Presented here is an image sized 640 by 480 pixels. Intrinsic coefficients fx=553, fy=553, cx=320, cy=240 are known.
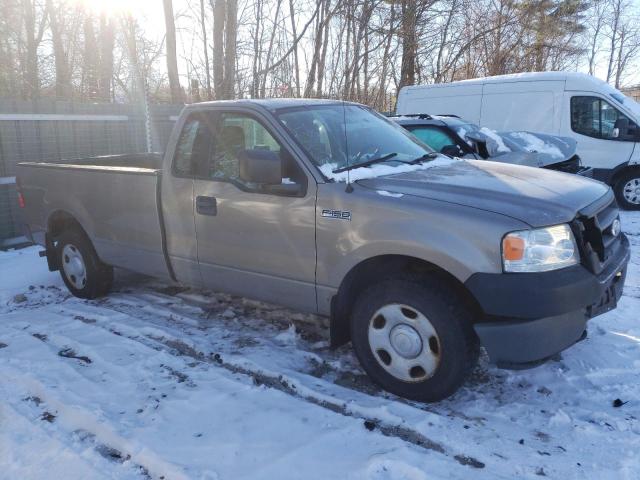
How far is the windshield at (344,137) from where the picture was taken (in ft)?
12.7

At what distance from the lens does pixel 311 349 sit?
13.6ft

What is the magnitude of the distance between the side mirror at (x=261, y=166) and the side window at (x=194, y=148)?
2.59 ft

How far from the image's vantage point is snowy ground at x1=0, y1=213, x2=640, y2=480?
9.06ft

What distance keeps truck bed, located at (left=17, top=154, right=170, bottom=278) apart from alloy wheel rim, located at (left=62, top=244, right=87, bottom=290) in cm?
34

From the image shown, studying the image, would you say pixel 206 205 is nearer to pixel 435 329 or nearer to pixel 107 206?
pixel 107 206

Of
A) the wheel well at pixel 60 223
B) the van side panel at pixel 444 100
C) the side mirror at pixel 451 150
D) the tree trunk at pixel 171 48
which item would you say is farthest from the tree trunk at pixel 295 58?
the wheel well at pixel 60 223

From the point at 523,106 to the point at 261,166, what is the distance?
781 centimetres

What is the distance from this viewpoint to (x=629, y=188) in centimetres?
942

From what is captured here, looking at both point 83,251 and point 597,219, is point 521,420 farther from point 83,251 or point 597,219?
point 83,251

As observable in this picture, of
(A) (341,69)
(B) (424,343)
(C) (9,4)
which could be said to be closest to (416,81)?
(A) (341,69)

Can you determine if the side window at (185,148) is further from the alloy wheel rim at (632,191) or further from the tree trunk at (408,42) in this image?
the tree trunk at (408,42)

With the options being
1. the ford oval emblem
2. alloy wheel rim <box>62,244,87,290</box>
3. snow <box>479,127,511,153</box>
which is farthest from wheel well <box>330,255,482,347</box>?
snow <box>479,127,511,153</box>

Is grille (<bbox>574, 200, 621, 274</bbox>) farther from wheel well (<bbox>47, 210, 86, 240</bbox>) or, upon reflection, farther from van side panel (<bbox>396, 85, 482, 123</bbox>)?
van side panel (<bbox>396, 85, 482, 123</bbox>)

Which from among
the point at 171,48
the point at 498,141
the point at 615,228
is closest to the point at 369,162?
the point at 615,228
